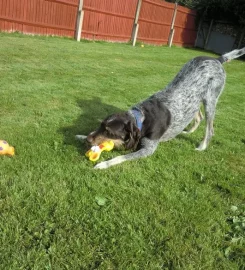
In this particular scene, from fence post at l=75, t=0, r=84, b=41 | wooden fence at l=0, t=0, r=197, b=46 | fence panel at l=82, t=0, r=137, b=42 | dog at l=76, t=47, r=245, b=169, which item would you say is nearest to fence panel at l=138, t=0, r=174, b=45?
wooden fence at l=0, t=0, r=197, b=46

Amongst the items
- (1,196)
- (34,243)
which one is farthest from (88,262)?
(1,196)

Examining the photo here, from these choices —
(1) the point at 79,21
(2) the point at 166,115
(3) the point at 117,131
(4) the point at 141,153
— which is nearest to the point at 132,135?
(3) the point at 117,131

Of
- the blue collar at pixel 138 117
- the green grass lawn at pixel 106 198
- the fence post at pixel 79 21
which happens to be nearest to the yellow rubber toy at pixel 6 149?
the green grass lawn at pixel 106 198

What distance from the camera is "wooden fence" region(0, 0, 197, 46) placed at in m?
13.9

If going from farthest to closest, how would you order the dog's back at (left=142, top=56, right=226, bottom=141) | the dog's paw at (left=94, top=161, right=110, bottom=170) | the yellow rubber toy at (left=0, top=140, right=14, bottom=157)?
the dog's back at (left=142, top=56, right=226, bottom=141) → the dog's paw at (left=94, top=161, right=110, bottom=170) → the yellow rubber toy at (left=0, top=140, right=14, bottom=157)

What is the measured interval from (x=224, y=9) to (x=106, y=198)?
2786 centimetres

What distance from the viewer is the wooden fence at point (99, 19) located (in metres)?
13.9

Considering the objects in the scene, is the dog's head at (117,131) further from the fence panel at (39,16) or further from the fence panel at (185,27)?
the fence panel at (185,27)

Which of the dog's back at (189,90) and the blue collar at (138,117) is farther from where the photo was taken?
the dog's back at (189,90)

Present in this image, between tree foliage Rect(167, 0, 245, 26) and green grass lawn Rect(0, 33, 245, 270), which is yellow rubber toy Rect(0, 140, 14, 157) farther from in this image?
tree foliage Rect(167, 0, 245, 26)

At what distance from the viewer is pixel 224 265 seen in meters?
2.69

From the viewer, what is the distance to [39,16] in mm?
14594

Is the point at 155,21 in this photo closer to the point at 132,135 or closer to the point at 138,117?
the point at 138,117

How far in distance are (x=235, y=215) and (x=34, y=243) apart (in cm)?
223
